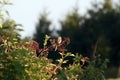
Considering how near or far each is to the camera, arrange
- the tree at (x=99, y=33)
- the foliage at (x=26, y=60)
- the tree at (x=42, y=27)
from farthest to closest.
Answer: the tree at (x=42, y=27) < the tree at (x=99, y=33) < the foliage at (x=26, y=60)

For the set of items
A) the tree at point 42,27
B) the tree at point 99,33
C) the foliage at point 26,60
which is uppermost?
the tree at point 42,27

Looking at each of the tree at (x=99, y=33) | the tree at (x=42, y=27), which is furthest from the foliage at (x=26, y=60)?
the tree at (x=42, y=27)

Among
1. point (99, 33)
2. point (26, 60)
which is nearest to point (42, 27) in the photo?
point (99, 33)

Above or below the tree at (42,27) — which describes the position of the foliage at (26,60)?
below

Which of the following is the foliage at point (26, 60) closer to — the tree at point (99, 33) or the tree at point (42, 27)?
the tree at point (99, 33)

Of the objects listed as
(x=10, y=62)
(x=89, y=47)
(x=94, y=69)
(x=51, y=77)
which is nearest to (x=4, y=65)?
(x=10, y=62)

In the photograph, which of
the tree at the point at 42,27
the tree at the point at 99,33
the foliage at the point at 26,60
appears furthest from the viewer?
the tree at the point at 42,27

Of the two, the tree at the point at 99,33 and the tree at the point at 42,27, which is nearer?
the tree at the point at 99,33

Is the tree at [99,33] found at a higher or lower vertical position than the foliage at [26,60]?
higher

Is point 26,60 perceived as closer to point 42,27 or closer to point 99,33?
point 99,33

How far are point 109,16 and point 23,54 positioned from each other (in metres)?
35.7

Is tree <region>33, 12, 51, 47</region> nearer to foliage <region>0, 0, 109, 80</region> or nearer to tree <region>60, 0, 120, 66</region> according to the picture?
tree <region>60, 0, 120, 66</region>

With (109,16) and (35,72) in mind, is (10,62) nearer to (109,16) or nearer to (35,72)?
(35,72)

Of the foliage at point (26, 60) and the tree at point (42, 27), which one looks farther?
the tree at point (42, 27)
